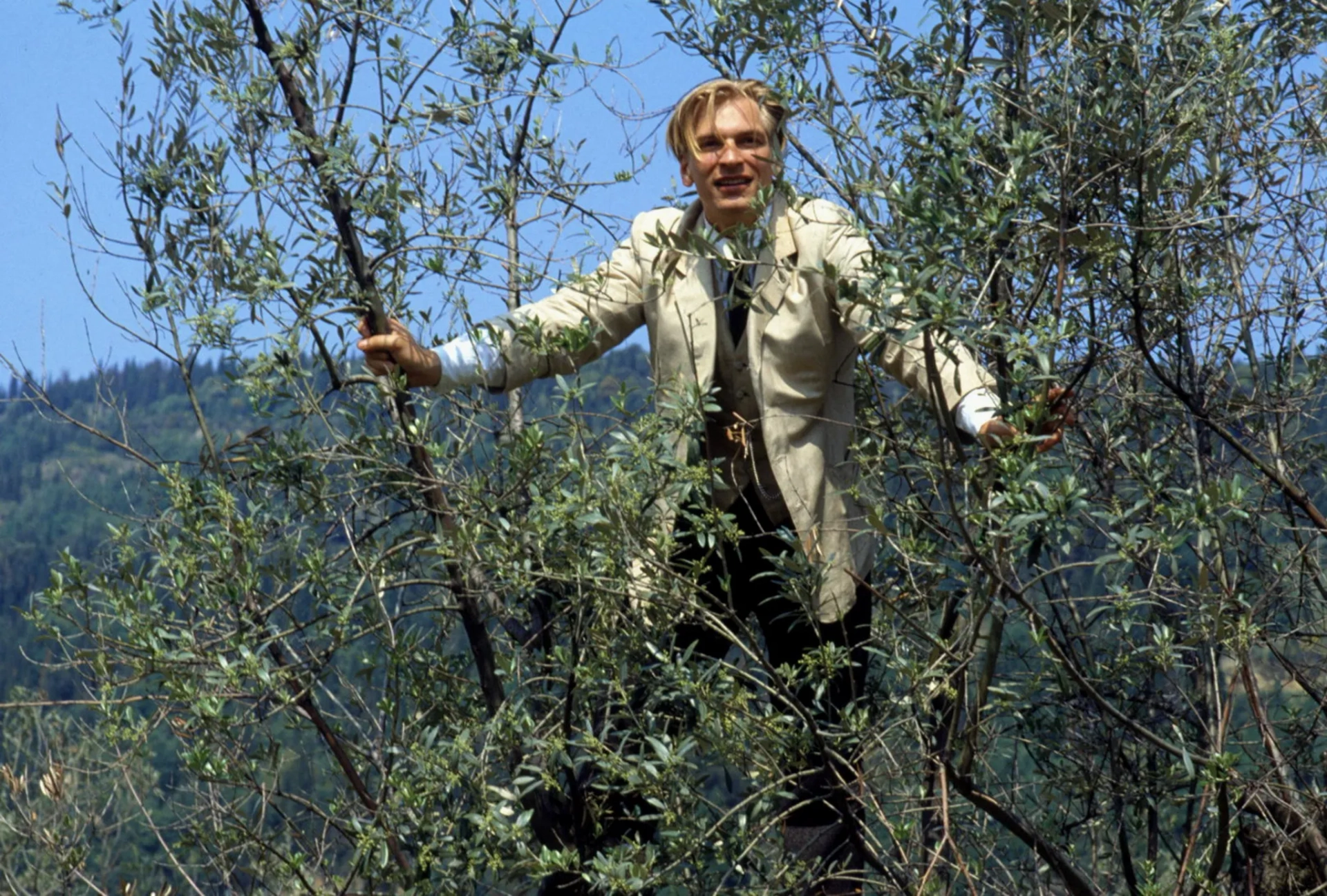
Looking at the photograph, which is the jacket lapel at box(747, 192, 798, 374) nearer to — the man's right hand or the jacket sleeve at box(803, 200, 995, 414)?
the jacket sleeve at box(803, 200, 995, 414)

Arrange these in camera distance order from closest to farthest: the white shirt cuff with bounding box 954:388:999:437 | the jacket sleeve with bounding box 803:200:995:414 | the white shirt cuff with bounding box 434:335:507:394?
1. the jacket sleeve with bounding box 803:200:995:414
2. the white shirt cuff with bounding box 954:388:999:437
3. the white shirt cuff with bounding box 434:335:507:394

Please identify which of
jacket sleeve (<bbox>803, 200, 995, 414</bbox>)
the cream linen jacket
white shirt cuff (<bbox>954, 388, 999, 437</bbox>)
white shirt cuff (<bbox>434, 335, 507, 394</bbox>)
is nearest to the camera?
jacket sleeve (<bbox>803, 200, 995, 414</bbox>)

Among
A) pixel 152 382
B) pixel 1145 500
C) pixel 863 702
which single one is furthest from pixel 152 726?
pixel 152 382

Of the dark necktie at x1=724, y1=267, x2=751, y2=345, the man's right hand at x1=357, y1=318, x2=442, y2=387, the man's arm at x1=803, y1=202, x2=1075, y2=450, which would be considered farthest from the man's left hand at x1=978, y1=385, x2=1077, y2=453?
the man's right hand at x1=357, y1=318, x2=442, y2=387

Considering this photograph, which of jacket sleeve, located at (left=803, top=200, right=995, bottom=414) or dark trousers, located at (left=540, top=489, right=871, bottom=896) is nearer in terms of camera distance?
jacket sleeve, located at (left=803, top=200, right=995, bottom=414)

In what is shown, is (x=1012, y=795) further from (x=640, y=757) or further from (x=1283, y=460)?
(x=640, y=757)

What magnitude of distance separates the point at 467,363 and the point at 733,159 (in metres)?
0.79

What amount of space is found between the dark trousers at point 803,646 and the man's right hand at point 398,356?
28.4 inches

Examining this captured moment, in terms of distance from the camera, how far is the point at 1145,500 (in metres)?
2.95

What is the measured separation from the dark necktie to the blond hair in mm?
315

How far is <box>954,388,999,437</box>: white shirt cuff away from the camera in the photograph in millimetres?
3164

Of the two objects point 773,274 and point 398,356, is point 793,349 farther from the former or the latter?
point 398,356

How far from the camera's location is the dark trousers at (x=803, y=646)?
11.5 feet

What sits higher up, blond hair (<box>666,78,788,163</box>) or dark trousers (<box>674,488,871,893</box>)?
blond hair (<box>666,78,788,163</box>)
